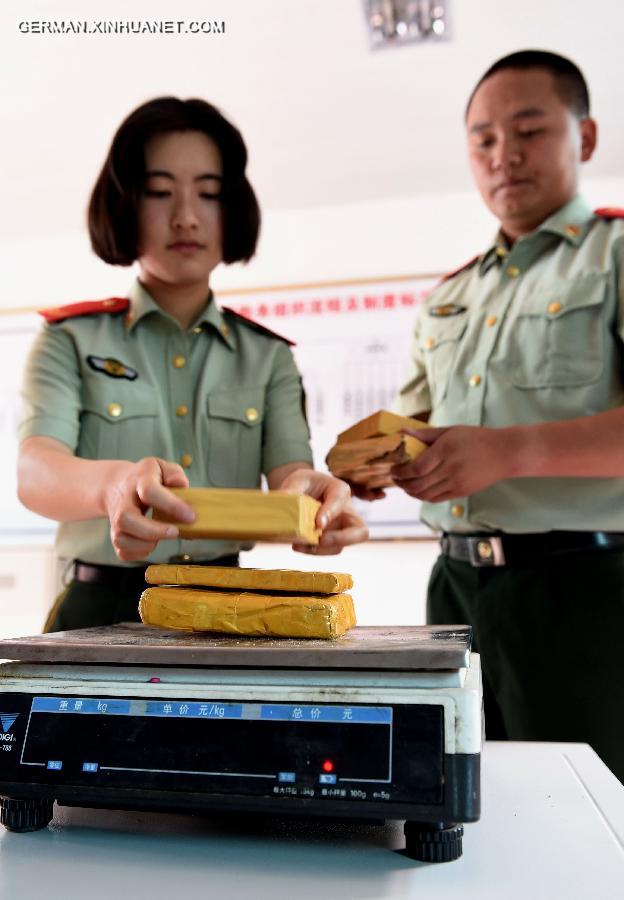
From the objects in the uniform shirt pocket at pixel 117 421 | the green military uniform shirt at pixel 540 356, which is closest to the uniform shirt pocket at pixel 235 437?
the uniform shirt pocket at pixel 117 421

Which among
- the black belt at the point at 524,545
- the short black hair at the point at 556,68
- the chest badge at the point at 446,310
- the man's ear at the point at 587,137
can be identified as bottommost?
the black belt at the point at 524,545

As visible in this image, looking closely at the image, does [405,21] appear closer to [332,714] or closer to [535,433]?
[535,433]

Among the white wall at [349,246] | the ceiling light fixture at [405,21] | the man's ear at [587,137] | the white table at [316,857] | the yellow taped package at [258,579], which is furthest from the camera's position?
the white wall at [349,246]

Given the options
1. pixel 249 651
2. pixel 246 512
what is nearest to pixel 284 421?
pixel 246 512

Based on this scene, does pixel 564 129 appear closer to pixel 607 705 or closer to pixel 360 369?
pixel 607 705

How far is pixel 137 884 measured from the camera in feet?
1.97

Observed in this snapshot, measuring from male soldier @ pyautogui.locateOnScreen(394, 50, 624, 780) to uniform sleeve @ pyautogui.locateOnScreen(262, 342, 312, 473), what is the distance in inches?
8.8

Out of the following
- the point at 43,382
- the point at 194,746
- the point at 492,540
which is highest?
the point at 43,382

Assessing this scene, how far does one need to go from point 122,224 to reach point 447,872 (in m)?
1.23

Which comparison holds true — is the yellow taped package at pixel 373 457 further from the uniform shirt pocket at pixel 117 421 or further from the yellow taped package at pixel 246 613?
the yellow taped package at pixel 246 613

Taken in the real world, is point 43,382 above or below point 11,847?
above

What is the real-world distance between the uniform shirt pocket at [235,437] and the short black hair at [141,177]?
0.32 m

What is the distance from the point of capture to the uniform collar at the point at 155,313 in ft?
4.95

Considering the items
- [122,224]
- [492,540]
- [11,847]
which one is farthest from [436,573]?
[11,847]
